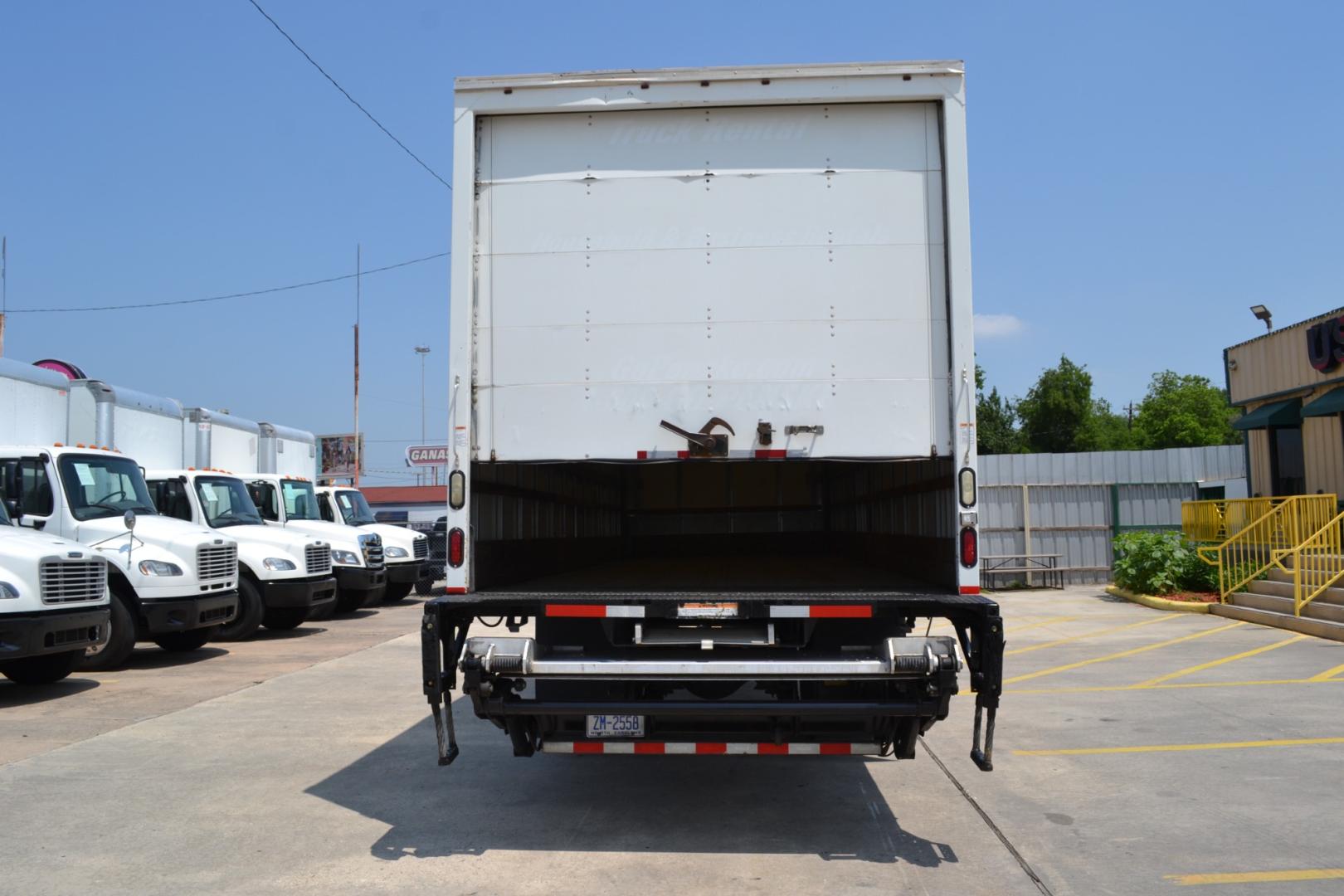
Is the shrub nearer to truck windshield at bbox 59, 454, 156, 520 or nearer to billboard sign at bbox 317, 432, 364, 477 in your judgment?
truck windshield at bbox 59, 454, 156, 520

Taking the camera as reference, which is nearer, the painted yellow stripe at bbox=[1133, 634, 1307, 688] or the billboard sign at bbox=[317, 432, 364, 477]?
the painted yellow stripe at bbox=[1133, 634, 1307, 688]

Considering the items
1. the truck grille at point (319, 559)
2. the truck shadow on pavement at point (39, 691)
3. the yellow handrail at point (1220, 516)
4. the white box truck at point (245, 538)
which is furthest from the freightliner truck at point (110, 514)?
the yellow handrail at point (1220, 516)

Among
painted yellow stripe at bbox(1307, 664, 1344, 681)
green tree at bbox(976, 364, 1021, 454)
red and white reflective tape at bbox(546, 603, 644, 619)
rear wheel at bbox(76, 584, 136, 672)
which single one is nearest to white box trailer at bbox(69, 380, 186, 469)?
rear wheel at bbox(76, 584, 136, 672)

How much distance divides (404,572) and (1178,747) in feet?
53.9

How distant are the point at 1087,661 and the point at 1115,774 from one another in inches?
217

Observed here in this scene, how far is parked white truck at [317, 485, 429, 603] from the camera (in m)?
20.9

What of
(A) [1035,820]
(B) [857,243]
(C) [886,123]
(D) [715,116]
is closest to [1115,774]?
(A) [1035,820]

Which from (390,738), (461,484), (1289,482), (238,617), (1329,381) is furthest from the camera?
(1289,482)

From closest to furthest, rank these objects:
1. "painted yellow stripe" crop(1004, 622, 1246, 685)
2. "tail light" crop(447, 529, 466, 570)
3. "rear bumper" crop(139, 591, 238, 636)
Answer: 1. "tail light" crop(447, 529, 466, 570)
2. "painted yellow stripe" crop(1004, 622, 1246, 685)
3. "rear bumper" crop(139, 591, 238, 636)

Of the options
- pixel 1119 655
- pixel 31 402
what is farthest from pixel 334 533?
pixel 1119 655

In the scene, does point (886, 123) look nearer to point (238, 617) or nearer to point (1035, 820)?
point (1035, 820)

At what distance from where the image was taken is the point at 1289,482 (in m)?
21.5

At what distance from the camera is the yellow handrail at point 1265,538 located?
53.9ft

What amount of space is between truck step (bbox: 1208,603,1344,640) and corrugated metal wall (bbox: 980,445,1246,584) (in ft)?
22.0
